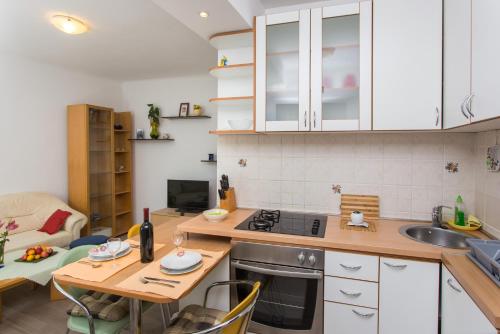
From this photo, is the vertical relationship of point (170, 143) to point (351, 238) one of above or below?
above

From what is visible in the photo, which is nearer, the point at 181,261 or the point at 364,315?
the point at 181,261

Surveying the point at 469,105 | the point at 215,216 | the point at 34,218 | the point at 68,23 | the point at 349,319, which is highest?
the point at 68,23

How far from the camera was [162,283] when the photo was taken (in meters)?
1.28

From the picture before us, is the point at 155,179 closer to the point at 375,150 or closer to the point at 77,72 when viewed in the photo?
the point at 77,72

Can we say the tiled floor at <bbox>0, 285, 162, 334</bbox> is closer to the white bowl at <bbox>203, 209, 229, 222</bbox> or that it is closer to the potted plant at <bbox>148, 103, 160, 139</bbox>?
the white bowl at <bbox>203, 209, 229, 222</bbox>

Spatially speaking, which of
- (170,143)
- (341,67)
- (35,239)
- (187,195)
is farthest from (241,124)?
(35,239)

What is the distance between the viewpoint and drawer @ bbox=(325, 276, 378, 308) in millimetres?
1625

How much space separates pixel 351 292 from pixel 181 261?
3.31 feet

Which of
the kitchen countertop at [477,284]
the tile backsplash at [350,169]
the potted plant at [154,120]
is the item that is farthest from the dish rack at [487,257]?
the potted plant at [154,120]

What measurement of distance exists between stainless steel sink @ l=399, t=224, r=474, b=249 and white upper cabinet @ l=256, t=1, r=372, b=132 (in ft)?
2.52

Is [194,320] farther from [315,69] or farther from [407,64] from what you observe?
[407,64]

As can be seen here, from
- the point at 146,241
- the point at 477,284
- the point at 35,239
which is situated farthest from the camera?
the point at 35,239

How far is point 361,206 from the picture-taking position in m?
2.16

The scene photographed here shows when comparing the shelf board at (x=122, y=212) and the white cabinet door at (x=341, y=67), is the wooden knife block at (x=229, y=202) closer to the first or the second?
the white cabinet door at (x=341, y=67)
